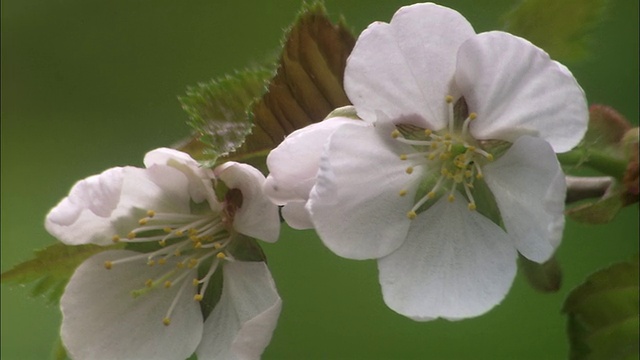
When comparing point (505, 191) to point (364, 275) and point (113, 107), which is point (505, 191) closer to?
point (364, 275)

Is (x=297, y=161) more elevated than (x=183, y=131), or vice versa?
(x=297, y=161)

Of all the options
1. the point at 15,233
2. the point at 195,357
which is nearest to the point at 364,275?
the point at 15,233

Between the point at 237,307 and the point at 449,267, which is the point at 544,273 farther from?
the point at 237,307

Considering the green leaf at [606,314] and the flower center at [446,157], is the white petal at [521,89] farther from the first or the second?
the green leaf at [606,314]

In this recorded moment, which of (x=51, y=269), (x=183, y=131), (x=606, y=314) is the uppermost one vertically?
(x=51, y=269)

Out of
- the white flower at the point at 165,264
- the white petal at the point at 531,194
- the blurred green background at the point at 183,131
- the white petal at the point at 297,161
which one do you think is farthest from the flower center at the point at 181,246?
the blurred green background at the point at 183,131

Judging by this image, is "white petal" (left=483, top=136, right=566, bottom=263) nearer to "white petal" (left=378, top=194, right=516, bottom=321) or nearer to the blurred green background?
"white petal" (left=378, top=194, right=516, bottom=321)

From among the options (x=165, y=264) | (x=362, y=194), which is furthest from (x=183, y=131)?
(x=362, y=194)
